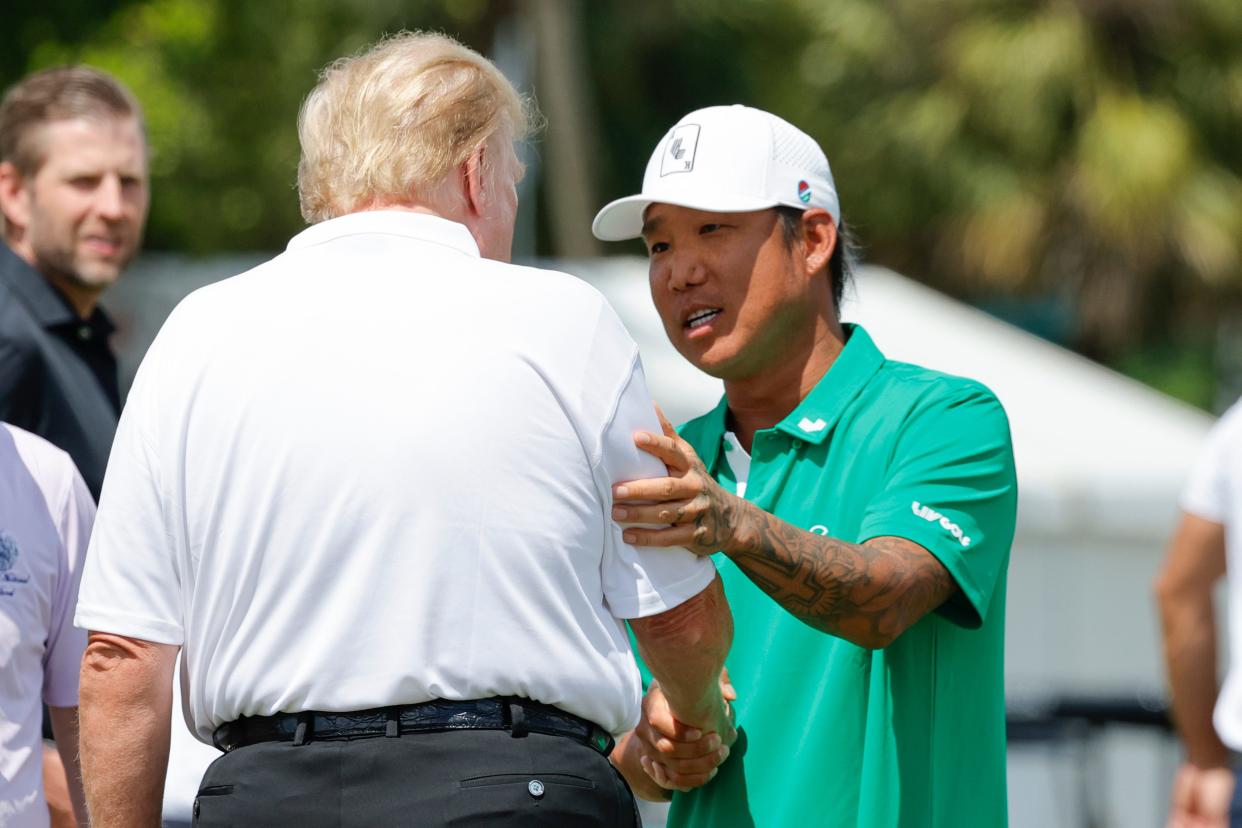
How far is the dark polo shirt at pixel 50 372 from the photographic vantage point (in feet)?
11.6

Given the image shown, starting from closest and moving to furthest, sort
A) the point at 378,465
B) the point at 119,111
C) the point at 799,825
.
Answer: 1. the point at 378,465
2. the point at 799,825
3. the point at 119,111

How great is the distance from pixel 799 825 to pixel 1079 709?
4.65m

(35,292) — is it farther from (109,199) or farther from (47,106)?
(47,106)

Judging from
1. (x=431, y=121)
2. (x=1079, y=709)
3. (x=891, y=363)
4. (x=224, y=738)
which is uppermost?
(x=431, y=121)

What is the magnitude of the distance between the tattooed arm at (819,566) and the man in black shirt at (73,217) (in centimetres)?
183

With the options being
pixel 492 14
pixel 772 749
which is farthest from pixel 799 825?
pixel 492 14

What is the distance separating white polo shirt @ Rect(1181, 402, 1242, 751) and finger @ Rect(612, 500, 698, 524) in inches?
83.3

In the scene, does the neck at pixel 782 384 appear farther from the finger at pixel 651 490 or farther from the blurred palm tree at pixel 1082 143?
the blurred palm tree at pixel 1082 143

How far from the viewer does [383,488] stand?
1986mm

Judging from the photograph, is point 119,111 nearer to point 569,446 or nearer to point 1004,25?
point 569,446

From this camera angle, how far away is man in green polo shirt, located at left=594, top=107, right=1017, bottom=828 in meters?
2.48

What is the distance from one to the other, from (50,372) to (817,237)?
1703 mm

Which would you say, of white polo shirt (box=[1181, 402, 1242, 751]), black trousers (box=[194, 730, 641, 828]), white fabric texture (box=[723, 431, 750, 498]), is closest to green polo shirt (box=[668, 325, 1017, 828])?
white fabric texture (box=[723, 431, 750, 498])

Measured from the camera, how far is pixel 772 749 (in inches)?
103
